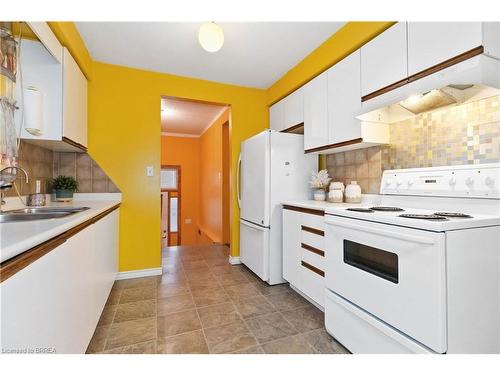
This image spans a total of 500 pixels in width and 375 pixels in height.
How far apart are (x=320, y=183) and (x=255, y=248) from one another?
3.29 feet

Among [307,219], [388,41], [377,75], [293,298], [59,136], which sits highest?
[388,41]

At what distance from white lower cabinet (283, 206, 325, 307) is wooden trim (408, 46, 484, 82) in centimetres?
106

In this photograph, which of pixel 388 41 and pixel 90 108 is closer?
pixel 388 41

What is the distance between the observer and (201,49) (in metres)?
2.38

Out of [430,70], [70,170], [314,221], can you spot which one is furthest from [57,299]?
[430,70]

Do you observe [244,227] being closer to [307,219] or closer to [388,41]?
[307,219]

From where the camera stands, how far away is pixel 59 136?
184 cm

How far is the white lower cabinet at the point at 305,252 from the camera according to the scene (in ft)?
6.15

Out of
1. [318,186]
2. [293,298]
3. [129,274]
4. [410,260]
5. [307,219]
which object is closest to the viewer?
[410,260]

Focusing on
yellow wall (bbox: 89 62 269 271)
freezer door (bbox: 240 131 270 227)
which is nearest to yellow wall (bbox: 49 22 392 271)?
yellow wall (bbox: 89 62 269 271)

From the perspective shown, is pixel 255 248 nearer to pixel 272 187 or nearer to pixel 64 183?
pixel 272 187

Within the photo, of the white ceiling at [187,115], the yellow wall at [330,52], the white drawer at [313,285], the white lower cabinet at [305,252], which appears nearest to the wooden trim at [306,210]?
the white lower cabinet at [305,252]
